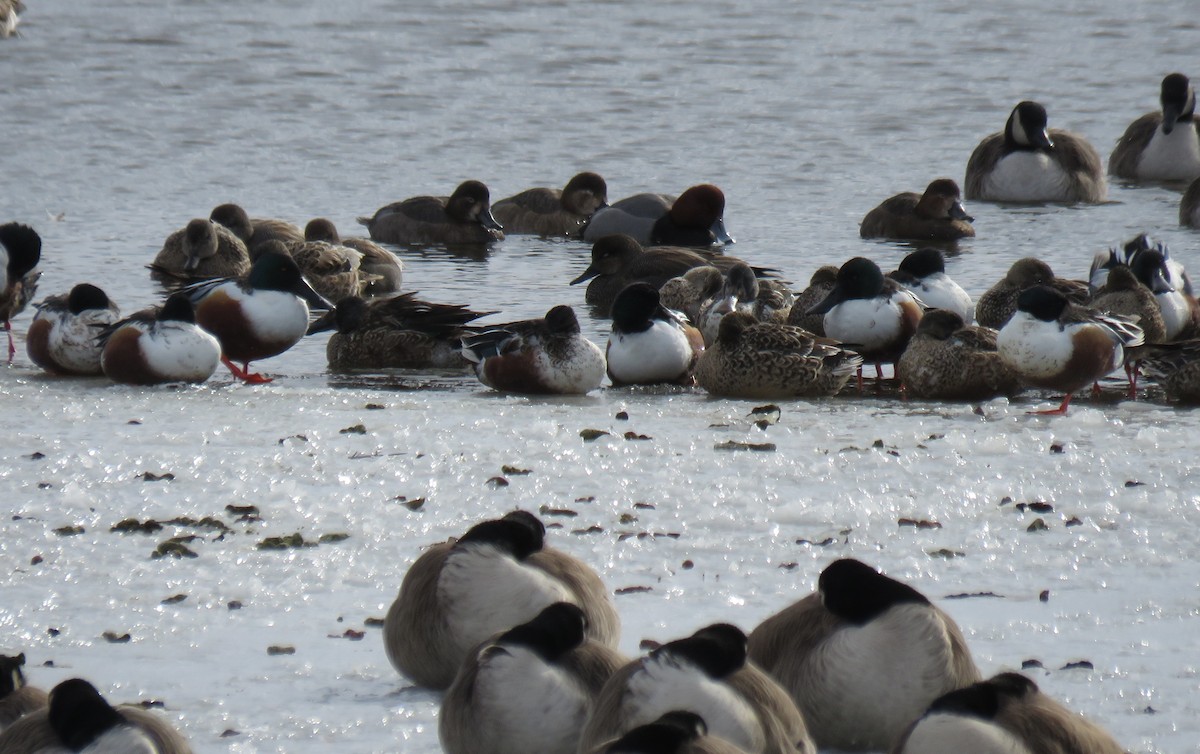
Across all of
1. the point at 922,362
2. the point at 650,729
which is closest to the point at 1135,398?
the point at 922,362

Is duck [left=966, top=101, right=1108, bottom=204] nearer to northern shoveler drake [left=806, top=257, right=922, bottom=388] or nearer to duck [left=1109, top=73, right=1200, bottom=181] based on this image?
duck [left=1109, top=73, right=1200, bottom=181]

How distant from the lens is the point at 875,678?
13.4 feet

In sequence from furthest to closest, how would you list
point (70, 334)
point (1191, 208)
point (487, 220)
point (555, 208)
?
point (555, 208)
point (487, 220)
point (1191, 208)
point (70, 334)

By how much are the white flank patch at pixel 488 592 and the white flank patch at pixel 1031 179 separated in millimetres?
14177

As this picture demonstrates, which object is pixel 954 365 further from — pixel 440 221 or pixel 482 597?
pixel 440 221

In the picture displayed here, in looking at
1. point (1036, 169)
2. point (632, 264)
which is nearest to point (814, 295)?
point (632, 264)

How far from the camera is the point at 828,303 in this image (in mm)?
10469

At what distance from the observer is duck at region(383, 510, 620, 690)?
14.5ft

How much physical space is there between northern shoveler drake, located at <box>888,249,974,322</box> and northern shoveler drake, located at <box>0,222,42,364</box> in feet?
18.2

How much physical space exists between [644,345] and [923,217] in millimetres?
6462

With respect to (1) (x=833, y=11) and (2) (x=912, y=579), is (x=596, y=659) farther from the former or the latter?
(1) (x=833, y=11)

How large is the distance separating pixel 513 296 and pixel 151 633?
8.44 meters

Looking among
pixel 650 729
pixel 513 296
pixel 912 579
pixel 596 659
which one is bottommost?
pixel 513 296

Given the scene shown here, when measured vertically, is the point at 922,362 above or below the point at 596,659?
below
